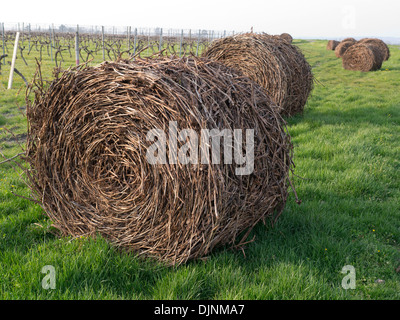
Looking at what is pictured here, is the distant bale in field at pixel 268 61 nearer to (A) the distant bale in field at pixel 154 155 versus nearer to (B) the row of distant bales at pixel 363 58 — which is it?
(A) the distant bale in field at pixel 154 155

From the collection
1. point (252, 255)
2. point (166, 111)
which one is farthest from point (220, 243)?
point (166, 111)

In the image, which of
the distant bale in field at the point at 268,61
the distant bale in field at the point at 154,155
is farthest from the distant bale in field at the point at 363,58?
the distant bale in field at the point at 154,155

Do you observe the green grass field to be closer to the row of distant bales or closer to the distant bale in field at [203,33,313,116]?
the distant bale in field at [203,33,313,116]

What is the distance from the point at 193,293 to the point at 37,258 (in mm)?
1251

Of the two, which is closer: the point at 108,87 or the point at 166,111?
the point at 166,111

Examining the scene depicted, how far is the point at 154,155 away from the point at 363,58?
18642 mm

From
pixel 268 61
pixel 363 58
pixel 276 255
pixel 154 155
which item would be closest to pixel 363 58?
pixel 363 58

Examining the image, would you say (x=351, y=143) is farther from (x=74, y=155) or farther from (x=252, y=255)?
(x=74, y=155)

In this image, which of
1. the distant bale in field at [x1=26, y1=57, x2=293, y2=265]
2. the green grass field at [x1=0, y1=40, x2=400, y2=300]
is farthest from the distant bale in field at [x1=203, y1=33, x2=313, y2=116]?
the distant bale in field at [x1=26, y1=57, x2=293, y2=265]

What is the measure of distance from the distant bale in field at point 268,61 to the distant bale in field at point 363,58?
482 inches

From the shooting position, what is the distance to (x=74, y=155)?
10.8 ft

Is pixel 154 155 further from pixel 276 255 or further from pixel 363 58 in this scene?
pixel 363 58

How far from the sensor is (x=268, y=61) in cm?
713

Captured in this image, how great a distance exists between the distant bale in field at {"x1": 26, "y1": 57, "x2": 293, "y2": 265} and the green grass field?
204mm
